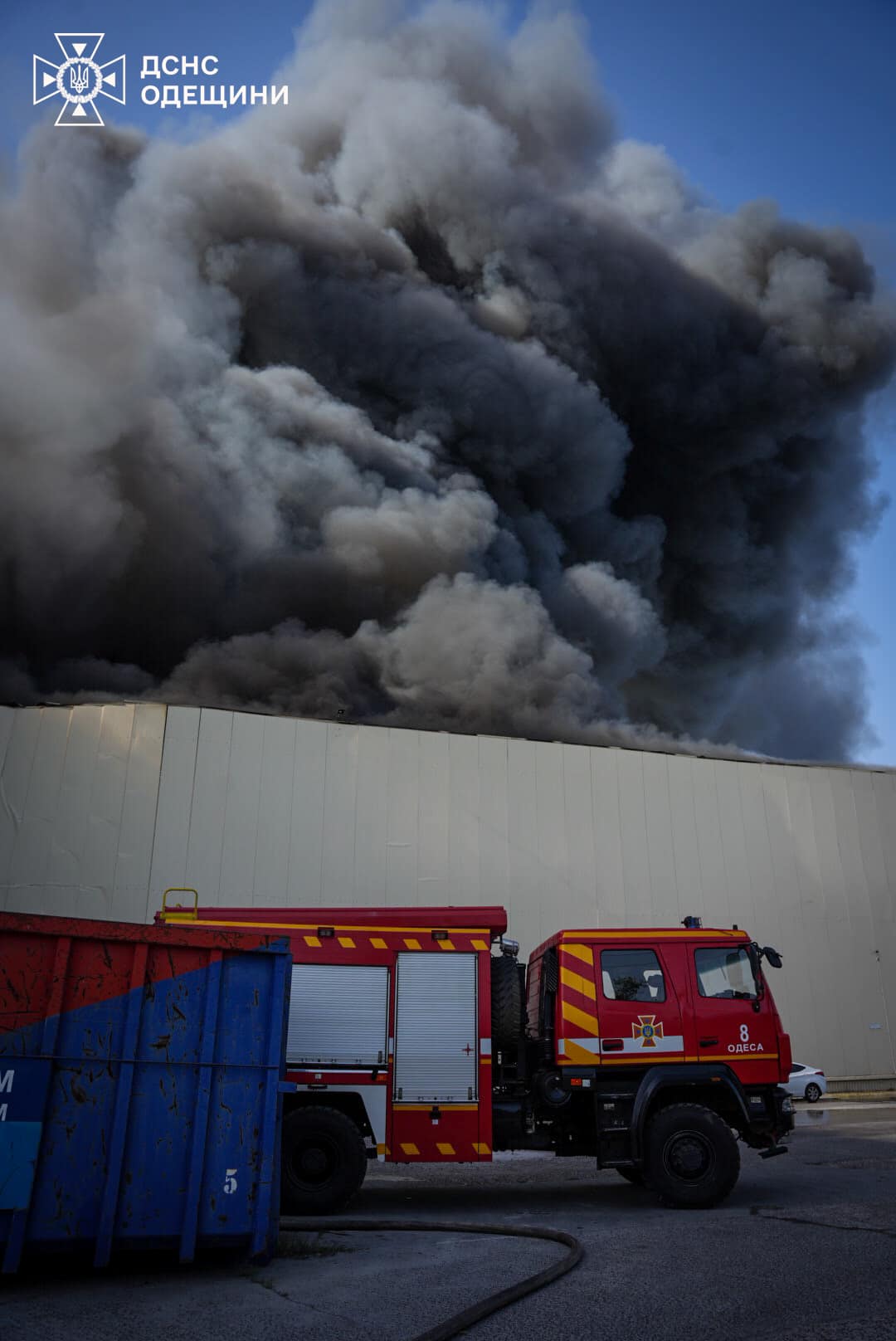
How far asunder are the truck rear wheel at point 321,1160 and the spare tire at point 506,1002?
153 centimetres

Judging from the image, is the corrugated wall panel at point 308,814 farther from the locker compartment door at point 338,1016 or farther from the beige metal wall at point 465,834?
the locker compartment door at point 338,1016

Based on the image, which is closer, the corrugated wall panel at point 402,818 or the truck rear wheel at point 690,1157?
the truck rear wheel at point 690,1157

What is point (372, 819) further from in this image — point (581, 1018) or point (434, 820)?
point (581, 1018)

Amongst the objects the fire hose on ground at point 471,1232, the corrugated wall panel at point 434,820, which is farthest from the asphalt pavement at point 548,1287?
the corrugated wall panel at point 434,820

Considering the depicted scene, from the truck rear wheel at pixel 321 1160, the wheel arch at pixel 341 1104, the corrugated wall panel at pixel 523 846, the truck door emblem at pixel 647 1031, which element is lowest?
the truck rear wheel at pixel 321 1160

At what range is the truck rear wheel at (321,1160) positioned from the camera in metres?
7.36

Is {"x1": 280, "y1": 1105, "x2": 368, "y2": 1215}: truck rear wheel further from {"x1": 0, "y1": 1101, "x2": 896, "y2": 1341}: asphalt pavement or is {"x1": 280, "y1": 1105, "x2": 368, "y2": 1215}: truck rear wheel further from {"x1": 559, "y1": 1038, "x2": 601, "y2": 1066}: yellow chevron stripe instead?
{"x1": 559, "y1": 1038, "x2": 601, "y2": 1066}: yellow chevron stripe

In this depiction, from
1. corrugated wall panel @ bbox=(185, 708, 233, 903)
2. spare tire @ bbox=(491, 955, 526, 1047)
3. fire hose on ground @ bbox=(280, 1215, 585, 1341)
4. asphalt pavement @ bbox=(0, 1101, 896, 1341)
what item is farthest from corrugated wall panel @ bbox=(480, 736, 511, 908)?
fire hose on ground @ bbox=(280, 1215, 585, 1341)

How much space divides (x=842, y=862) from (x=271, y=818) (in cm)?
1282

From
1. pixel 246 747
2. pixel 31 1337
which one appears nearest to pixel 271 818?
pixel 246 747

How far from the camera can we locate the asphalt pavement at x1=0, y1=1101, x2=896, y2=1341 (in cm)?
412

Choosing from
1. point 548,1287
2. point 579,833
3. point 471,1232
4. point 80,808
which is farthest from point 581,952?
point 80,808

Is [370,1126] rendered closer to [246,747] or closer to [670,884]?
[246,747]

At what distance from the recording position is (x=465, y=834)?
18.4 meters
